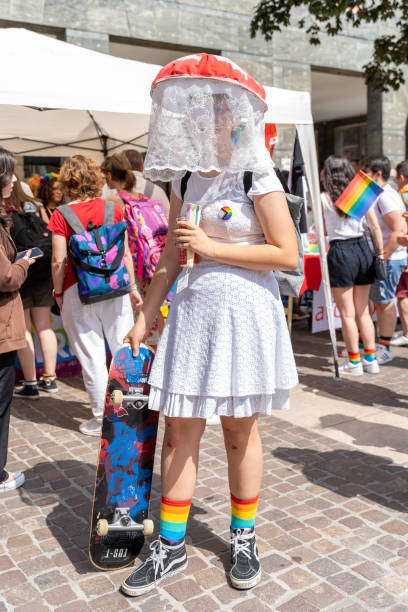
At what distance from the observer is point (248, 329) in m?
2.46

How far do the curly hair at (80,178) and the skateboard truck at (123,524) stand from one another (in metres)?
2.52

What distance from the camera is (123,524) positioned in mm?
2762

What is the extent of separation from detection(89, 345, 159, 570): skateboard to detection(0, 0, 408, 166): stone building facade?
827 centimetres

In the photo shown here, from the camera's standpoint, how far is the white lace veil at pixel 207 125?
2.27 m

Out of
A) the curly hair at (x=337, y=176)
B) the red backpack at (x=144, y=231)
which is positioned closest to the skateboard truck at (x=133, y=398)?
the red backpack at (x=144, y=231)

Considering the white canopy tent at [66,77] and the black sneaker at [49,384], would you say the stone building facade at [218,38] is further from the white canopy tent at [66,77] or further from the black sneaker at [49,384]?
the black sneaker at [49,384]

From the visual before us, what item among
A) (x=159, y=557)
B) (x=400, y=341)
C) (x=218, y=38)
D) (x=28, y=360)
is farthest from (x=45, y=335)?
(x=218, y=38)

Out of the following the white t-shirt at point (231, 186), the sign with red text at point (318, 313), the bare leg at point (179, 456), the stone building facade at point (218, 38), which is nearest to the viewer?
the white t-shirt at point (231, 186)

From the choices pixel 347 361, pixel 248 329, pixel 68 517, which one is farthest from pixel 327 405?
pixel 248 329

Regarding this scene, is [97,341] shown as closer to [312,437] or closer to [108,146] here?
[312,437]

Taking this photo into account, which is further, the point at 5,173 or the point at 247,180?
the point at 5,173

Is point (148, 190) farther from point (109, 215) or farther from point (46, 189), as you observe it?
point (109, 215)

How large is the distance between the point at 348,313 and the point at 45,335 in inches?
112

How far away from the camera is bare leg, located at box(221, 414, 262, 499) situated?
2600 millimetres
